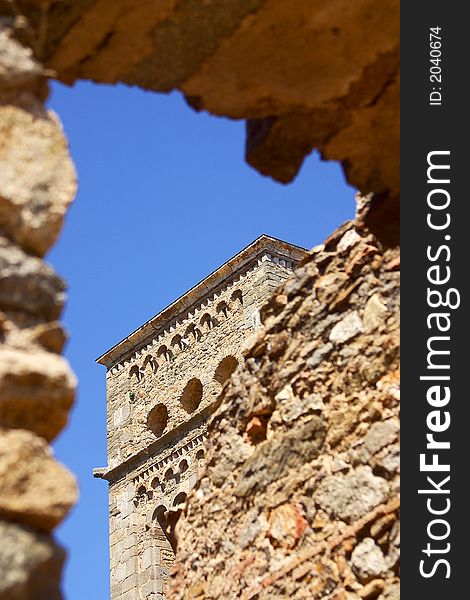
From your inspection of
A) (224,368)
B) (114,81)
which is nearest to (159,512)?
(224,368)

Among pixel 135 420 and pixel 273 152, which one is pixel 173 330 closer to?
pixel 135 420

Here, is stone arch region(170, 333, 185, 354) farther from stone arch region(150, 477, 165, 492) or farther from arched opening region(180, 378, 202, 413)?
stone arch region(150, 477, 165, 492)

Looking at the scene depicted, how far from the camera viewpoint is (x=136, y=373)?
98.9 ft

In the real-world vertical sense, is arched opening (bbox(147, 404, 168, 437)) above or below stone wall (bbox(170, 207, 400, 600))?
above

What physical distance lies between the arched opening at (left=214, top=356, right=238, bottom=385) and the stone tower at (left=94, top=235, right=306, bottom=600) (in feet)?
0.08

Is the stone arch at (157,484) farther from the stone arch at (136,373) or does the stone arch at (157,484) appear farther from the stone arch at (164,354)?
the stone arch at (164,354)

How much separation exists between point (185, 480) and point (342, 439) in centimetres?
2095

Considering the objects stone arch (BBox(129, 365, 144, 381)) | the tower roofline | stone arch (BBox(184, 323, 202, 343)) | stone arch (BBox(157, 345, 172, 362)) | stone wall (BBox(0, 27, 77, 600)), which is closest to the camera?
stone wall (BBox(0, 27, 77, 600))

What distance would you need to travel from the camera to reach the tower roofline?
26.8 m

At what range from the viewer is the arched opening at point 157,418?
95.2ft

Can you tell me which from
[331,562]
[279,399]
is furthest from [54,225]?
[279,399]

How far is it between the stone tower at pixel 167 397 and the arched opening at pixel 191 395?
3cm

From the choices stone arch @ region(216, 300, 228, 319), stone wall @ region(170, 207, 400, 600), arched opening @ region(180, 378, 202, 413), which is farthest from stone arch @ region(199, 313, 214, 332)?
stone wall @ region(170, 207, 400, 600)

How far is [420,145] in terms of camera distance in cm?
505
